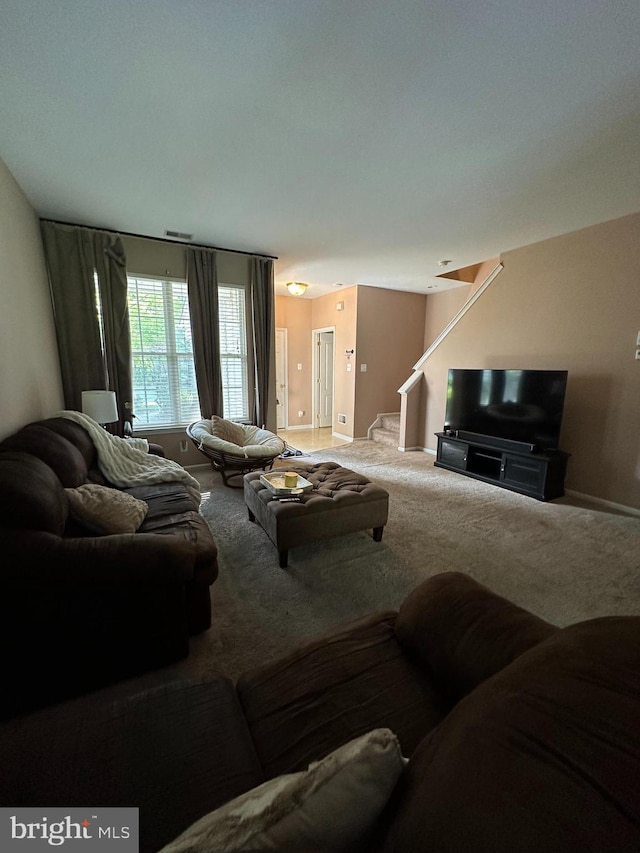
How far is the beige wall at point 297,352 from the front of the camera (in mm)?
7070

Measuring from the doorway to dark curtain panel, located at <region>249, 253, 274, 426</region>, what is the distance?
8.56ft

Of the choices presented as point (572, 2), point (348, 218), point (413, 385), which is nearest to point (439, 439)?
point (413, 385)

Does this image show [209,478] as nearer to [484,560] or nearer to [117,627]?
[117,627]

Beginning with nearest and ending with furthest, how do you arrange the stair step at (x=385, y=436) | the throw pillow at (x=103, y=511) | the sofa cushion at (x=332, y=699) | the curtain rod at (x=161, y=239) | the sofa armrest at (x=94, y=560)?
the sofa cushion at (x=332, y=699) < the sofa armrest at (x=94, y=560) < the throw pillow at (x=103, y=511) < the curtain rod at (x=161, y=239) < the stair step at (x=385, y=436)

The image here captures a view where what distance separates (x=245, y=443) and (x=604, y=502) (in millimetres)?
4012

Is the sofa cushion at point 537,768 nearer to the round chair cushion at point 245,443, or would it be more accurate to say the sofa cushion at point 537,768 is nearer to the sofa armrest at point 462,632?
the sofa armrest at point 462,632

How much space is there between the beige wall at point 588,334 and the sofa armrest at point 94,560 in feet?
13.5

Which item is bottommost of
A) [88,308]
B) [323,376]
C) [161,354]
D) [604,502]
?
[604,502]

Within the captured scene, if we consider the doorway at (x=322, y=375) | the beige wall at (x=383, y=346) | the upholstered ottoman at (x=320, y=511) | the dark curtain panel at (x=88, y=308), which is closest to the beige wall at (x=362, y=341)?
the beige wall at (x=383, y=346)

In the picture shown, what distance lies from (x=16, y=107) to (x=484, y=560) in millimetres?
4079

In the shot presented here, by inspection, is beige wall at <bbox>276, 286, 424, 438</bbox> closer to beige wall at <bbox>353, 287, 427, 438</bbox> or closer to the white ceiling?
beige wall at <bbox>353, 287, 427, 438</bbox>

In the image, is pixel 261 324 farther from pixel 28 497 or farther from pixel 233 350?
pixel 28 497

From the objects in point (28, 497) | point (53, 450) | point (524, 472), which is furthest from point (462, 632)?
point (524, 472)

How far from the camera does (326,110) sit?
197 centimetres
